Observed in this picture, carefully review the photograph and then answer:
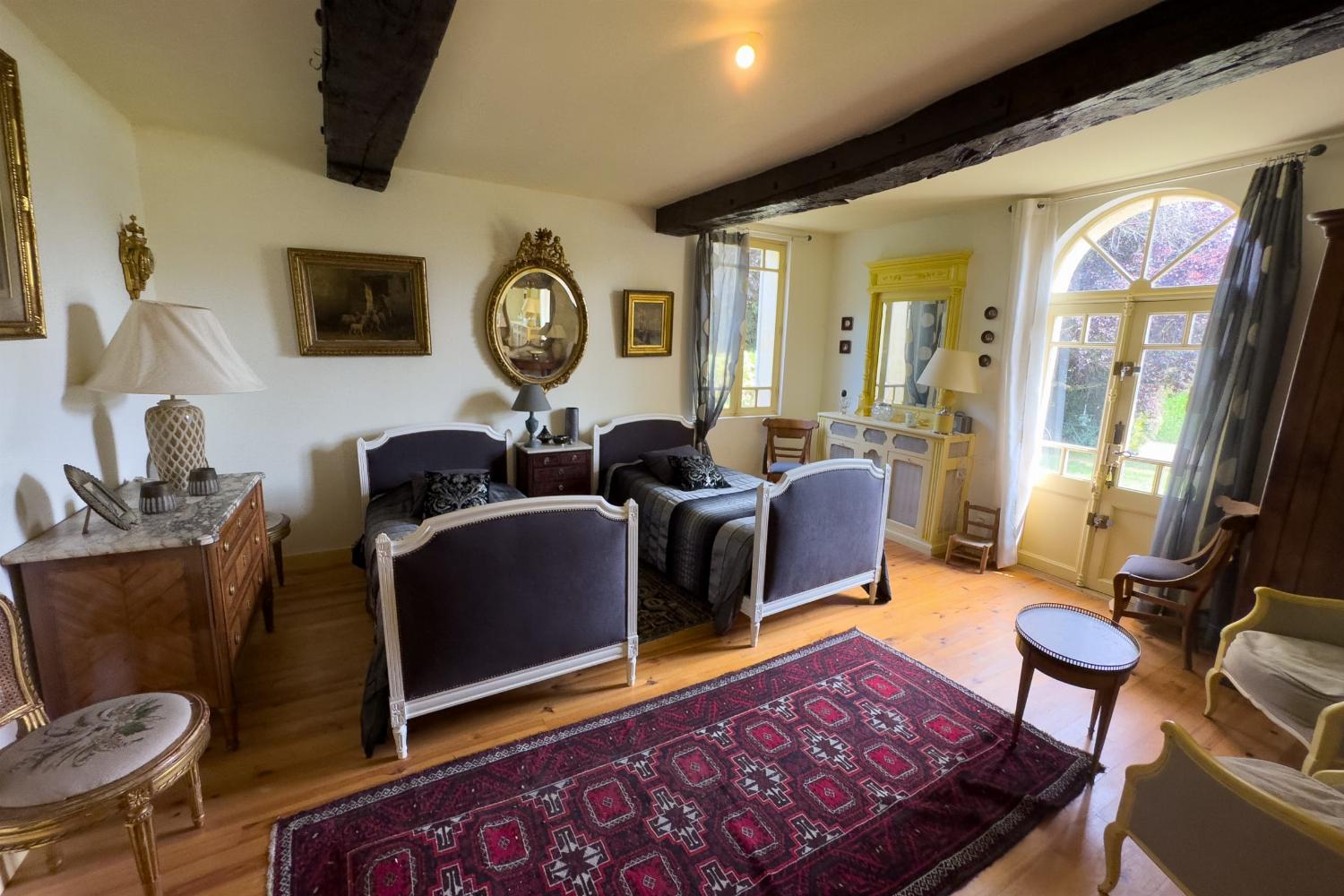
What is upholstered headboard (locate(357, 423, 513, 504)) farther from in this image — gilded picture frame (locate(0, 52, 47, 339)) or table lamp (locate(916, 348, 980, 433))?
table lamp (locate(916, 348, 980, 433))

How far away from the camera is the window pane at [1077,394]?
12.2 feet

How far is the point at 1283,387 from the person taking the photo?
2.87m

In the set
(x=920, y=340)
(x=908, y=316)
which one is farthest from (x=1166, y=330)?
(x=908, y=316)

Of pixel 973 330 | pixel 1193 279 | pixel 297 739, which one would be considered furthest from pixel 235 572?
pixel 1193 279

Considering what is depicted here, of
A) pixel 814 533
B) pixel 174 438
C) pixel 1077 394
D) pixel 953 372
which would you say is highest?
pixel 953 372

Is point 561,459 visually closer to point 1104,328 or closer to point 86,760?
point 86,760

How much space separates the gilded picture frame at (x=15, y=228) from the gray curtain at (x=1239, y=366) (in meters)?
5.19

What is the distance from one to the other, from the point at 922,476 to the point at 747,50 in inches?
133

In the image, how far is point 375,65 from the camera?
6.03ft

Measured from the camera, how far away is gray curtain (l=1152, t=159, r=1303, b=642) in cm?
278

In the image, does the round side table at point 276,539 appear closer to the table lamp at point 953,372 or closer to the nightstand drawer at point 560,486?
the nightstand drawer at point 560,486

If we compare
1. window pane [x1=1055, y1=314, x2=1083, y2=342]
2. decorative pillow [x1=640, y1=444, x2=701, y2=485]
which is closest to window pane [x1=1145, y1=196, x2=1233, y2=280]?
window pane [x1=1055, y1=314, x2=1083, y2=342]

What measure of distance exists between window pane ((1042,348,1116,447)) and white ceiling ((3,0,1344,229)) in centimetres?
113

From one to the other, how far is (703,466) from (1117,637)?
251 cm
